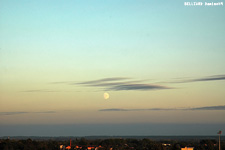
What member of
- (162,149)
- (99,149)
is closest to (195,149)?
(162,149)

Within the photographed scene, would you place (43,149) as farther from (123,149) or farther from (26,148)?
(123,149)

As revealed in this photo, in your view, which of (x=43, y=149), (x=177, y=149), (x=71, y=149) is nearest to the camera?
(x=177, y=149)

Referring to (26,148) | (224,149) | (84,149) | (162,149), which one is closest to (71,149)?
(84,149)

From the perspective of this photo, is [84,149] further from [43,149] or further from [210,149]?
[210,149]

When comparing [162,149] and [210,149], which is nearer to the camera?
[162,149]

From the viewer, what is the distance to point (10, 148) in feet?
430

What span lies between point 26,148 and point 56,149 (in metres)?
13.5

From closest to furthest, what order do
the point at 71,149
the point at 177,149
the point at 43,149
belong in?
the point at 177,149
the point at 43,149
the point at 71,149

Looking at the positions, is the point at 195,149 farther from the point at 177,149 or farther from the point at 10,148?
the point at 10,148

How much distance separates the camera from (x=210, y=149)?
493 feet

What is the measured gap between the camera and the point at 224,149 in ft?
495

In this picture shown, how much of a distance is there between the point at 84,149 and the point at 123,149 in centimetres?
1532

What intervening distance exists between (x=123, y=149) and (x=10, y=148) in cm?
4398

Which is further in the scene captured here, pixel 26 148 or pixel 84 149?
pixel 84 149
